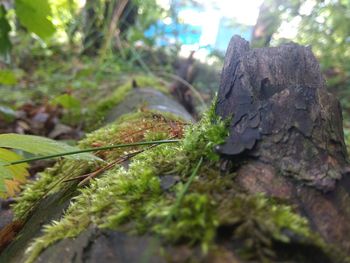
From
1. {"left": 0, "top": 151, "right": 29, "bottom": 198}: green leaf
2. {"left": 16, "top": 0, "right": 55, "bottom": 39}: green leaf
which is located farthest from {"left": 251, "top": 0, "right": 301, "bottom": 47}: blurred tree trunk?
{"left": 0, "top": 151, "right": 29, "bottom": 198}: green leaf

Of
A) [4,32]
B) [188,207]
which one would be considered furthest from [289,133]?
[4,32]

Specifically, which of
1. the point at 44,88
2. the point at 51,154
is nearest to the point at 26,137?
the point at 51,154

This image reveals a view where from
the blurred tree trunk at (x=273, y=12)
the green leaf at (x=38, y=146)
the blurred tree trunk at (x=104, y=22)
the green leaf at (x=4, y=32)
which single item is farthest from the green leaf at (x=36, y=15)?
the blurred tree trunk at (x=273, y=12)

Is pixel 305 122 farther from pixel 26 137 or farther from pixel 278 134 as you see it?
pixel 26 137

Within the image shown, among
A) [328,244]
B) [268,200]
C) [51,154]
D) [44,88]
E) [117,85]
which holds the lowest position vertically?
[328,244]

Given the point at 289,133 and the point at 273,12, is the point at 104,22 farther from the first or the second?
the point at 289,133

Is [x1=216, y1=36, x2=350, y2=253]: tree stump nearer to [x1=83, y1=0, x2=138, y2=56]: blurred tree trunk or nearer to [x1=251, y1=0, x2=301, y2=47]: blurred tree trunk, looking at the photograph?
[x1=251, y1=0, x2=301, y2=47]: blurred tree trunk
